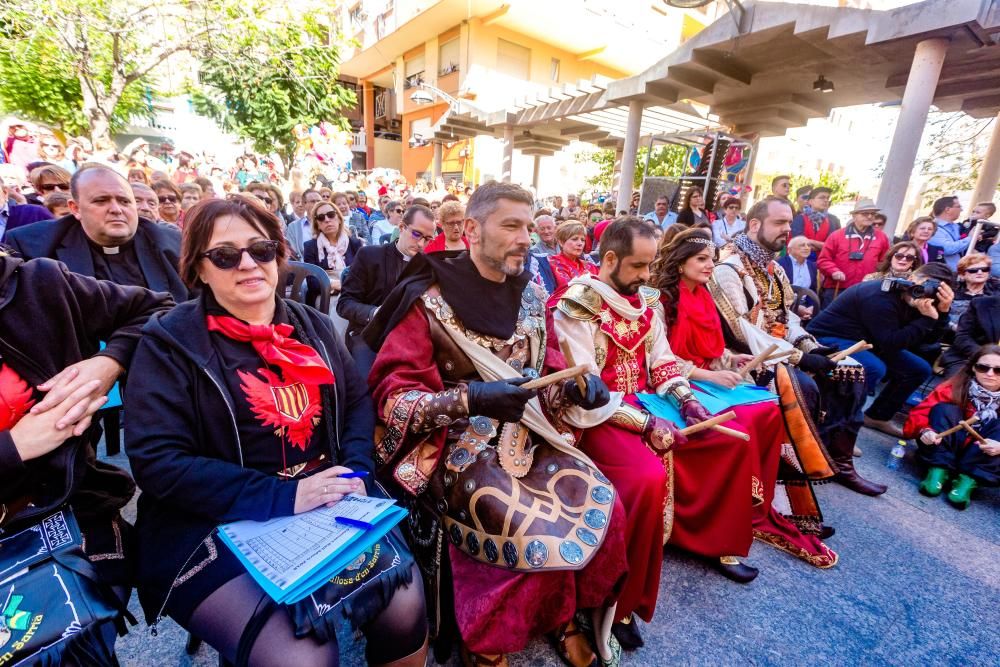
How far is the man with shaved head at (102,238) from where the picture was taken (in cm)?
258

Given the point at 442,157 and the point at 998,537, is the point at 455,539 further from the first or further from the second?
the point at 442,157

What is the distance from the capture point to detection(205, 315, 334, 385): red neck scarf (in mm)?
1532

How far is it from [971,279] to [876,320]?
4.72 ft

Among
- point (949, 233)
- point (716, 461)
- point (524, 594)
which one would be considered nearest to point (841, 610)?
point (716, 461)

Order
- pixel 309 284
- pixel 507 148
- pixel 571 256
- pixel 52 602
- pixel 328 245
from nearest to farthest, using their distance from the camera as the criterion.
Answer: pixel 52 602 < pixel 309 284 < pixel 571 256 < pixel 328 245 < pixel 507 148

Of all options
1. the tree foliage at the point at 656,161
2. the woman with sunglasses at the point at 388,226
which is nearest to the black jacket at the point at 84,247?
the woman with sunglasses at the point at 388,226

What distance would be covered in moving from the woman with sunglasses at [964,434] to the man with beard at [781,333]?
479mm

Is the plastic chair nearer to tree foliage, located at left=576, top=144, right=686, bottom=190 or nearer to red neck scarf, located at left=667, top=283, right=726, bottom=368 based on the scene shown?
red neck scarf, located at left=667, top=283, right=726, bottom=368

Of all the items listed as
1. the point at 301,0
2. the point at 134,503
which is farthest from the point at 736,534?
the point at 301,0

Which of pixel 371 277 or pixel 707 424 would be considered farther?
pixel 371 277

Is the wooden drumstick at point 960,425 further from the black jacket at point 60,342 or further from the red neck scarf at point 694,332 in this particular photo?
the black jacket at point 60,342

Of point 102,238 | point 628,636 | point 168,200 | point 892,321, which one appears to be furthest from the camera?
point 168,200

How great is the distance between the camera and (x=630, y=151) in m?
10.1

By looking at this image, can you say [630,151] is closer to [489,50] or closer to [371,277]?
[371,277]
